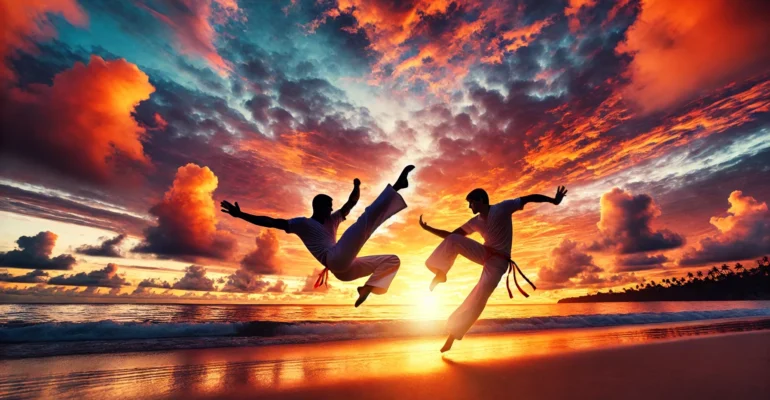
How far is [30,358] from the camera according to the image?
7.14 meters

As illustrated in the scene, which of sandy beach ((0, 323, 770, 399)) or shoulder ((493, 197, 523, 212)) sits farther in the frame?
shoulder ((493, 197, 523, 212))

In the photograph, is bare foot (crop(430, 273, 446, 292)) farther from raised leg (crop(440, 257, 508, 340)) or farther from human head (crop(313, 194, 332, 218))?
human head (crop(313, 194, 332, 218))

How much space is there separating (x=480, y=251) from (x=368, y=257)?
2.21 metres

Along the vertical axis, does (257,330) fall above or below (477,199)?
below

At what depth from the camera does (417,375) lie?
4441 mm

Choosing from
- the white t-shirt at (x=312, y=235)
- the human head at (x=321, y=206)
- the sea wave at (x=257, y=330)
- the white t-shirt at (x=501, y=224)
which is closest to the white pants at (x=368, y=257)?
the white t-shirt at (x=312, y=235)

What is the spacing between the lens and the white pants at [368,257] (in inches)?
221

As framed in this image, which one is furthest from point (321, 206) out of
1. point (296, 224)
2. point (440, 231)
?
point (440, 231)

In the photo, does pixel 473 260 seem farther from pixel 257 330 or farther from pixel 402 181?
pixel 257 330

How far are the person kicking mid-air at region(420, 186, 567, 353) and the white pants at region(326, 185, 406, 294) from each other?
2.77 feet

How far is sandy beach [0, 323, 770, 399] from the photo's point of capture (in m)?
3.60

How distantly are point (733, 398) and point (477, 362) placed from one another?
9.73 ft

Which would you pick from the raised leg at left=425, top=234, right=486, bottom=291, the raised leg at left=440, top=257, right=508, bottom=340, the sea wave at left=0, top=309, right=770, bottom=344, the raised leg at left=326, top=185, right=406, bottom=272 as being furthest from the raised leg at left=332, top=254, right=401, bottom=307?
the sea wave at left=0, top=309, right=770, bottom=344

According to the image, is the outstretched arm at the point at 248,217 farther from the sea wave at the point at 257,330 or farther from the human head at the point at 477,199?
the sea wave at the point at 257,330
